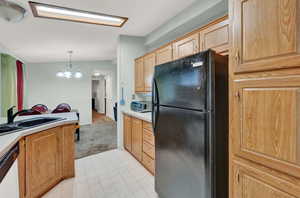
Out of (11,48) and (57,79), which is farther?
(57,79)

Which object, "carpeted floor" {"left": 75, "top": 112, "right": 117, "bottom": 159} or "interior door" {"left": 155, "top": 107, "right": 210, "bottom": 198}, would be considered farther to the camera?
"carpeted floor" {"left": 75, "top": 112, "right": 117, "bottom": 159}

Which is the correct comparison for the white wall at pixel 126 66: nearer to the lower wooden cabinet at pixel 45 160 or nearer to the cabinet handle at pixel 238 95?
the lower wooden cabinet at pixel 45 160

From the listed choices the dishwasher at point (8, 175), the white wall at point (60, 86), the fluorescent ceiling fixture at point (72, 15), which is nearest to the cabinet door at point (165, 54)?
the fluorescent ceiling fixture at point (72, 15)

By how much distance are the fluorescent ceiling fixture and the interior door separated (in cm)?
182

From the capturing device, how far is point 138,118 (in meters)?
2.94

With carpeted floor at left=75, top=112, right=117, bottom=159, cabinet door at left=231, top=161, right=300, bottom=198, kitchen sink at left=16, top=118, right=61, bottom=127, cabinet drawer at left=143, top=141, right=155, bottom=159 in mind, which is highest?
kitchen sink at left=16, top=118, right=61, bottom=127

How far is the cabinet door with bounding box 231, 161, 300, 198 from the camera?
0.89m

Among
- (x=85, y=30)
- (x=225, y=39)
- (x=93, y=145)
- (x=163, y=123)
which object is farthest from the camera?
(x=93, y=145)

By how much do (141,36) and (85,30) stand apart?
117 cm

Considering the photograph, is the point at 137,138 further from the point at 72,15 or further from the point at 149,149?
the point at 72,15

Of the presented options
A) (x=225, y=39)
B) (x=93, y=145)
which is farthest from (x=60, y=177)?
(x=225, y=39)

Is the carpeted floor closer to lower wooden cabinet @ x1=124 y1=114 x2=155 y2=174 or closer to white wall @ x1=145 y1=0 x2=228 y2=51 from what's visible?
lower wooden cabinet @ x1=124 y1=114 x2=155 y2=174

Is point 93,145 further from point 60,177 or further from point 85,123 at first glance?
point 85,123

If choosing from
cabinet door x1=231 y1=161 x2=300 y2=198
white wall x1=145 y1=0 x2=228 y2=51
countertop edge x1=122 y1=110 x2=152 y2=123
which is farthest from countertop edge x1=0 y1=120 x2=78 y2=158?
white wall x1=145 y1=0 x2=228 y2=51
